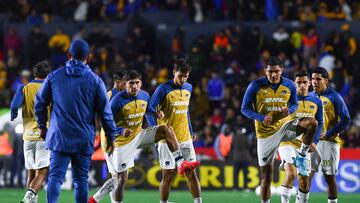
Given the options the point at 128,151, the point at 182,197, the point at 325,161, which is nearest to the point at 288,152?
the point at 325,161

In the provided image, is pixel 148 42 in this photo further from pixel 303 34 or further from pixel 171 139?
pixel 171 139

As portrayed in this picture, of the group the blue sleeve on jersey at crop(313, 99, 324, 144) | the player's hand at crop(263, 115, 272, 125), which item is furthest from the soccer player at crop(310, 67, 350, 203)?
the player's hand at crop(263, 115, 272, 125)

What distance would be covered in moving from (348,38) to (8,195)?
37.4 ft

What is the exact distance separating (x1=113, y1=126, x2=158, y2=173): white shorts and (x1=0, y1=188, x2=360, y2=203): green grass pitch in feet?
11.9

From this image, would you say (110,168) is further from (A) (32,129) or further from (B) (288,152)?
(B) (288,152)

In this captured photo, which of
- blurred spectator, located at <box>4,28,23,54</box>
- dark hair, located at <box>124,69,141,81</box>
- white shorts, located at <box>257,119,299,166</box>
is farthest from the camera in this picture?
blurred spectator, located at <box>4,28,23,54</box>

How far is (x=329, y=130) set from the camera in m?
16.4

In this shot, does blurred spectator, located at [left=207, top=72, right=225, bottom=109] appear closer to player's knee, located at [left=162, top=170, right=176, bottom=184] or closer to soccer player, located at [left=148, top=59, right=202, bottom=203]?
soccer player, located at [left=148, top=59, right=202, bottom=203]

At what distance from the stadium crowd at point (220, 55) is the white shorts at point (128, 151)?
972 centimetres

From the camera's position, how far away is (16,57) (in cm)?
3006

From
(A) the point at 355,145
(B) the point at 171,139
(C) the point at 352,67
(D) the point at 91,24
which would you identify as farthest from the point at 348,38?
(B) the point at 171,139

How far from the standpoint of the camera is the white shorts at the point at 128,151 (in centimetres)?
1563

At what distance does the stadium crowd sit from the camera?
2680cm

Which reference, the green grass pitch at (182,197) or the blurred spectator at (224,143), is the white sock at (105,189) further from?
the blurred spectator at (224,143)
